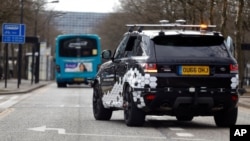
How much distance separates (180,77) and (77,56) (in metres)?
33.1

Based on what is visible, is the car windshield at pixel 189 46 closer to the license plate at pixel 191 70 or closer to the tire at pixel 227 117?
the license plate at pixel 191 70

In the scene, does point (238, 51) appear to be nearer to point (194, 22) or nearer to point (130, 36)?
point (194, 22)

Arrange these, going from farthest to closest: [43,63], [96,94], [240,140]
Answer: [43,63] < [96,94] < [240,140]

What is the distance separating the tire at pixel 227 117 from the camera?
13805 mm

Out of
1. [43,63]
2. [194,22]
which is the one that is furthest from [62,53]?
[43,63]

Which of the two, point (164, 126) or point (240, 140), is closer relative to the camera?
point (240, 140)

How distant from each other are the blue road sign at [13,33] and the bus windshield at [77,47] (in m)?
8.22

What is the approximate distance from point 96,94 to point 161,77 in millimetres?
3716

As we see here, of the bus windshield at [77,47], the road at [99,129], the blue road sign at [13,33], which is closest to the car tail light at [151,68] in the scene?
the road at [99,129]

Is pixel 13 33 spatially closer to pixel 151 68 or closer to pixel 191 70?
pixel 151 68

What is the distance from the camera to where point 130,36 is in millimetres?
14617

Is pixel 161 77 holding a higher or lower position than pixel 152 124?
higher

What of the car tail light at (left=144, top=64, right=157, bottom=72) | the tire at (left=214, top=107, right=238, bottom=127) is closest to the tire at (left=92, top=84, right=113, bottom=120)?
the tire at (left=214, top=107, right=238, bottom=127)

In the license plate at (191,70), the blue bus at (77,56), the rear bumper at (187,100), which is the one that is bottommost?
the blue bus at (77,56)
